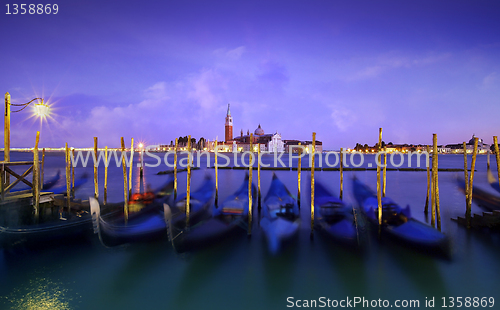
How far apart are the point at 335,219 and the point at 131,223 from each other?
5.21 m

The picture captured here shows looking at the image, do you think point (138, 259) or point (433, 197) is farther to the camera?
point (433, 197)

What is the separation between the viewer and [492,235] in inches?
233

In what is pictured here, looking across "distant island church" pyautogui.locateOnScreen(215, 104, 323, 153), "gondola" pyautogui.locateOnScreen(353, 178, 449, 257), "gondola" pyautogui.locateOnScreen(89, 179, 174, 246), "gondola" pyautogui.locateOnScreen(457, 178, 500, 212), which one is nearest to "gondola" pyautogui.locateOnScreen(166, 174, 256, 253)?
"gondola" pyautogui.locateOnScreen(89, 179, 174, 246)

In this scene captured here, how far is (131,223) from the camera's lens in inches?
243

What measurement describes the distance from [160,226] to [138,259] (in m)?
1.09

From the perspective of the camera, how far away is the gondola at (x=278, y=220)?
576 centimetres

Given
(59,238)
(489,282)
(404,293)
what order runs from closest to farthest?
1. (404,293)
2. (489,282)
3. (59,238)

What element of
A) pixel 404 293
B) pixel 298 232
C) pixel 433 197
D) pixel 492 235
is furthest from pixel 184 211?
pixel 492 235

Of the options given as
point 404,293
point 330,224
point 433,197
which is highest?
point 433,197

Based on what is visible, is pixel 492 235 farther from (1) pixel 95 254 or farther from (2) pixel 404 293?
(1) pixel 95 254

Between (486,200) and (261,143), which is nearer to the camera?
(486,200)

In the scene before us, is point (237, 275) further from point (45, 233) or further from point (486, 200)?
point (486, 200)

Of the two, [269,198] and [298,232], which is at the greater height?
[269,198]

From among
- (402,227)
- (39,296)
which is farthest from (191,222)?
(402,227)
